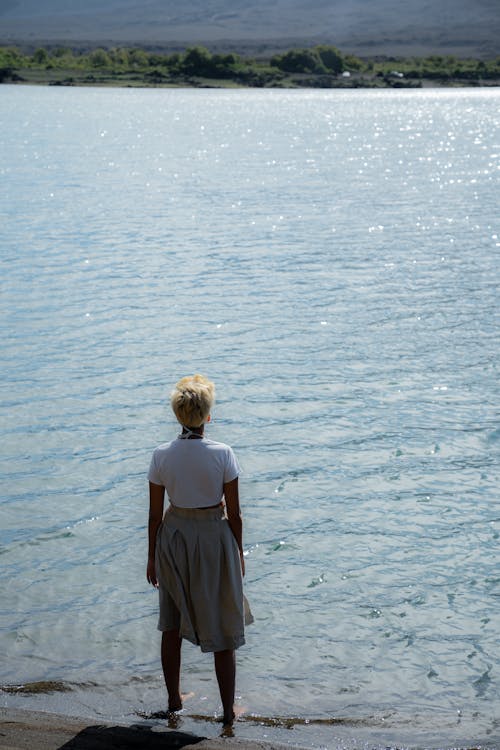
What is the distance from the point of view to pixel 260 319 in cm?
2153

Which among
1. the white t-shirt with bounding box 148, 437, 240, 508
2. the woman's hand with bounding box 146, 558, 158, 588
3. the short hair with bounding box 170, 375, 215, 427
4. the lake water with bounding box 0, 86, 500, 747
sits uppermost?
the short hair with bounding box 170, 375, 215, 427

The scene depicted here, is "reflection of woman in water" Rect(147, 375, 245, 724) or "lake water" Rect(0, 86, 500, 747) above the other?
"reflection of woman in water" Rect(147, 375, 245, 724)

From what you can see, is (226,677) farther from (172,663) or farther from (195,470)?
(195,470)

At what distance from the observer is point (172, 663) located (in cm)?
669

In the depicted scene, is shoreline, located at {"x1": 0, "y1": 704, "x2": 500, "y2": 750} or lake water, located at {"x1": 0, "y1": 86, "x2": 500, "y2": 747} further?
lake water, located at {"x1": 0, "y1": 86, "x2": 500, "y2": 747}

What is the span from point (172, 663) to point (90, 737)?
2.24 feet

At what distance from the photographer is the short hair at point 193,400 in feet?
19.7

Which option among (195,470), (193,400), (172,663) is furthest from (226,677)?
(193,400)

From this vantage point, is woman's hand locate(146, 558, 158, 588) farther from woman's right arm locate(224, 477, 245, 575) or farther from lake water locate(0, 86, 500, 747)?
lake water locate(0, 86, 500, 747)

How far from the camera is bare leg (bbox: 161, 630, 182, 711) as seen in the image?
659cm

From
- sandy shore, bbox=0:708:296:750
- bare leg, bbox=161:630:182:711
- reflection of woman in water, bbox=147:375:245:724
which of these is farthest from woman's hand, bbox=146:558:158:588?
sandy shore, bbox=0:708:296:750

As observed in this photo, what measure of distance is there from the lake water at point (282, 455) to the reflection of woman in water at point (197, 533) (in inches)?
31.3

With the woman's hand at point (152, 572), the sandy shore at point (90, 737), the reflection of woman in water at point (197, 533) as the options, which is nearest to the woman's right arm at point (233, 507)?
the reflection of woman in water at point (197, 533)

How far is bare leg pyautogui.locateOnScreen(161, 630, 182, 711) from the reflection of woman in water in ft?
0.12
